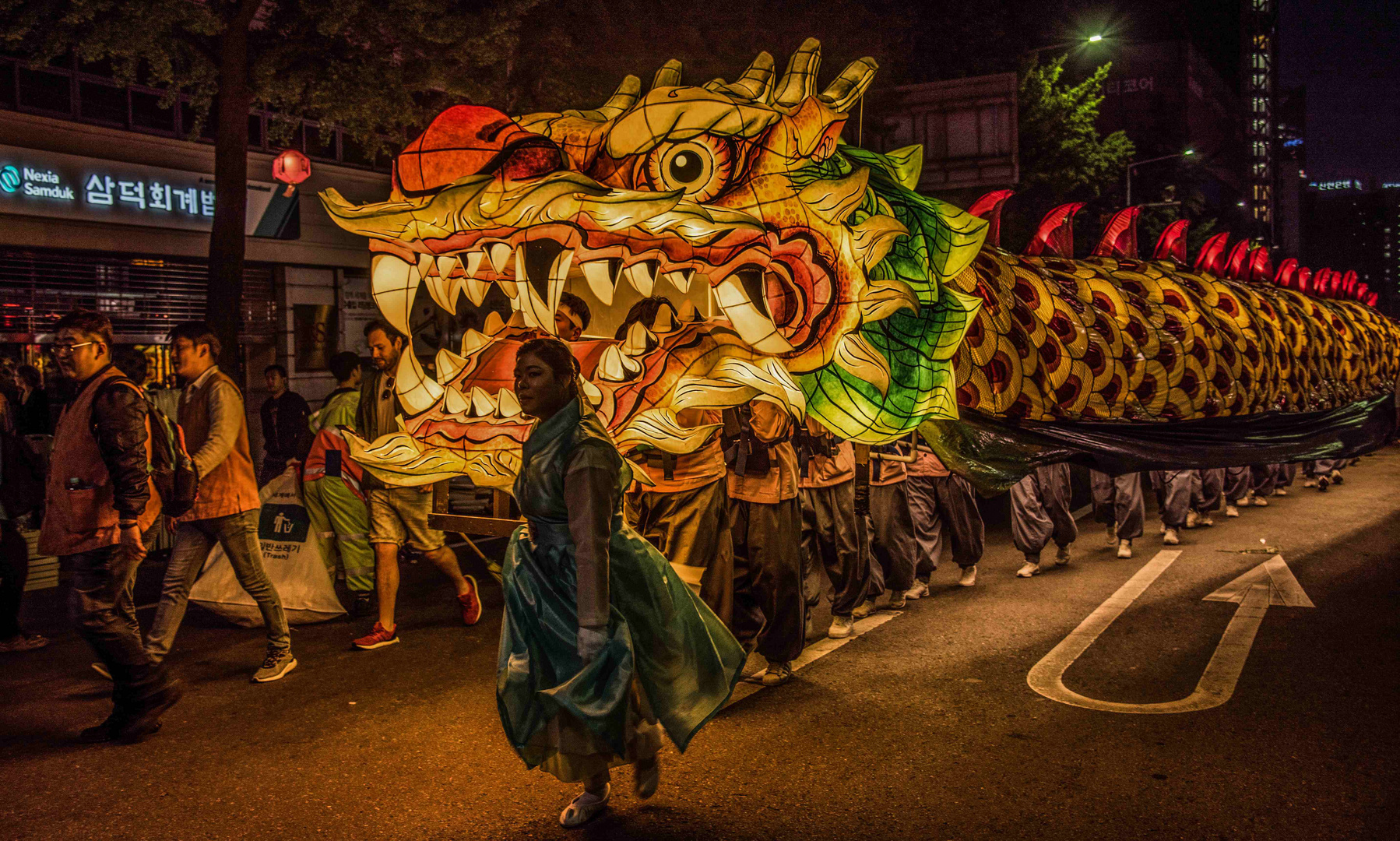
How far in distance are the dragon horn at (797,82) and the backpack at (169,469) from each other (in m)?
3.22

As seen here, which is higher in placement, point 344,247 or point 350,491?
point 344,247

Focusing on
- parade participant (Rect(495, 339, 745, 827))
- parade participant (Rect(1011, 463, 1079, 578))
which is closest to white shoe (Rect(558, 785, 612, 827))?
parade participant (Rect(495, 339, 745, 827))

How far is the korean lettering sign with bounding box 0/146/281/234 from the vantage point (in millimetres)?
13383

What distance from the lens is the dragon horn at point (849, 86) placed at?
5.15m

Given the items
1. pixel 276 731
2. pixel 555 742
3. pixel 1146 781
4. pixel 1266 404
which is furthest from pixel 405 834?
pixel 1266 404

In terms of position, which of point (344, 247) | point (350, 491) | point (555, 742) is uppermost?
point (344, 247)

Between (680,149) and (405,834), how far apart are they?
3120mm

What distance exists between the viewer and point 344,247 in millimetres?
18109

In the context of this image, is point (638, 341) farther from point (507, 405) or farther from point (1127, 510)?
point (1127, 510)

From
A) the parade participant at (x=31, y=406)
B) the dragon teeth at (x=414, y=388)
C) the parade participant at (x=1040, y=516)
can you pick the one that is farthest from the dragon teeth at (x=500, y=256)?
the parade participant at (x=31, y=406)

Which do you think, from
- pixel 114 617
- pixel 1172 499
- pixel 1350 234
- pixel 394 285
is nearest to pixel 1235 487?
pixel 1172 499

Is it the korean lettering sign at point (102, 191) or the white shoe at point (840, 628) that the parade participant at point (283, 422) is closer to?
the white shoe at point (840, 628)

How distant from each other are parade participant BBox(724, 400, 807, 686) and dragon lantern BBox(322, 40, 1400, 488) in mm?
356

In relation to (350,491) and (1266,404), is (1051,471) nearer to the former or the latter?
(1266,404)
